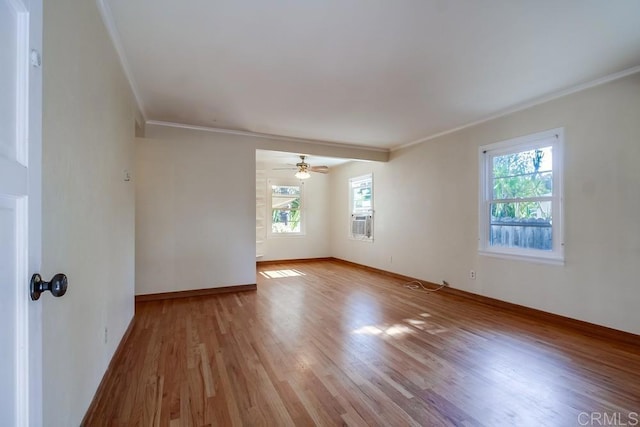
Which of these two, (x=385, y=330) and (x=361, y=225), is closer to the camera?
(x=385, y=330)

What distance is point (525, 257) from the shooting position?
369cm

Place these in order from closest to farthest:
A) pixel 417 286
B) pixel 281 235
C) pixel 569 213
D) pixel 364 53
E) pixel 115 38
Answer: pixel 115 38
pixel 364 53
pixel 569 213
pixel 417 286
pixel 281 235

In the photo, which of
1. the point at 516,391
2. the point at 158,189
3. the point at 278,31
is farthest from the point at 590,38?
the point at 158,189

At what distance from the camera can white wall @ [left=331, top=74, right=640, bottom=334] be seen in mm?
2877

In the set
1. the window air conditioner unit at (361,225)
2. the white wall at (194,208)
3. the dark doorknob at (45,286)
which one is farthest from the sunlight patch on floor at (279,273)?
the dark doorknob at (45,286)

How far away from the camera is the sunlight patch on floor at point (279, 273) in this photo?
5953 mm

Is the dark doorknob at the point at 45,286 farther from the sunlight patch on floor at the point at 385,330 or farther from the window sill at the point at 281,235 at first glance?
the window sill at the point at 281,235

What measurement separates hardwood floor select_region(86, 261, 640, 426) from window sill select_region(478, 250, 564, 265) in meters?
0.70

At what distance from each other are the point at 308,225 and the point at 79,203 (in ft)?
21.2

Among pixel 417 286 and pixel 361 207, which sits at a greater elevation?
pixel 361 207

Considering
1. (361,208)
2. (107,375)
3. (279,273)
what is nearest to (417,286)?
(361,208)

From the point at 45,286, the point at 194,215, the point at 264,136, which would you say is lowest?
the point at 45,286

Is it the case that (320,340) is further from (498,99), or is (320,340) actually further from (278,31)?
(498,99)

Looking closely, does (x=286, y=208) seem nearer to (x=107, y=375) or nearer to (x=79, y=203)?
(x=107, y=375)
